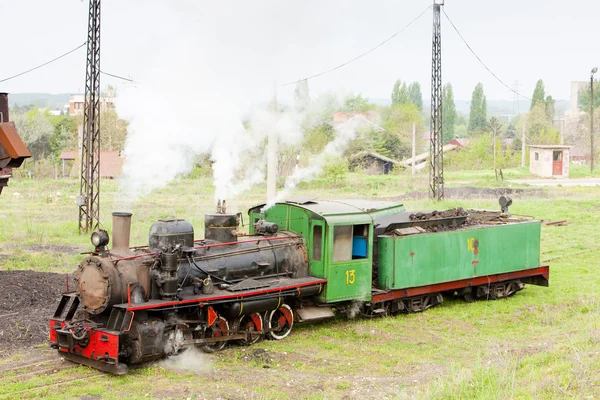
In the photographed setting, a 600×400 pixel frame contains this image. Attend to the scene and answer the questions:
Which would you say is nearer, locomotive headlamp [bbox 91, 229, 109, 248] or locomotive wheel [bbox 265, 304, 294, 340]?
locomotive headlamp [bbox 91, 229, 109, 248]

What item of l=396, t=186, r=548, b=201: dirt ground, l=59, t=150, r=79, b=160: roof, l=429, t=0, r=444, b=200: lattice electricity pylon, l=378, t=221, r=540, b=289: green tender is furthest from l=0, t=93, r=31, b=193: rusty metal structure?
l=59, t=150, r=79, b=160: roof

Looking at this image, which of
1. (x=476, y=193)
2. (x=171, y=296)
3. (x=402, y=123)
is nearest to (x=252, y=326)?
(x=171, y=296)

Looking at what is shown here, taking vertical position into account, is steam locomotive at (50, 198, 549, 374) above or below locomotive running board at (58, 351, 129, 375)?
above

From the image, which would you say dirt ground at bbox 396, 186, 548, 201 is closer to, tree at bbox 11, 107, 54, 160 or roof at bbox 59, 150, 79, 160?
roof at bbox 59, 150, 79, 160

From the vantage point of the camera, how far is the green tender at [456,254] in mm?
14156

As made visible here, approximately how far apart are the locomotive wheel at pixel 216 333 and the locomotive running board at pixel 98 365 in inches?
64.2

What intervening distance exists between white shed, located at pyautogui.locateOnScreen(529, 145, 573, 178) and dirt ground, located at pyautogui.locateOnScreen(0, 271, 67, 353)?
139 ft

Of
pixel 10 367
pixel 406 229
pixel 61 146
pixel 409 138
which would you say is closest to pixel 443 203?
pixel 406 229

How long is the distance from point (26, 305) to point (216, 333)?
497cm

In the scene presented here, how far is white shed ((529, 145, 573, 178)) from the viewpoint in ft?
170

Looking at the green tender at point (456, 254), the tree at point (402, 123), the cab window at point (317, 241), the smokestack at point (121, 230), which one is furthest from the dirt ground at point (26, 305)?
the tree at point (402, 123)

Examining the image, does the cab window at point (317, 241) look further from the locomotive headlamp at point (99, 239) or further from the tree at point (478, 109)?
the tree at point (478, 109)

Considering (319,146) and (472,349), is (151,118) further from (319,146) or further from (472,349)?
(319,146)

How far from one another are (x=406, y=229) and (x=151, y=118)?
5593mm
